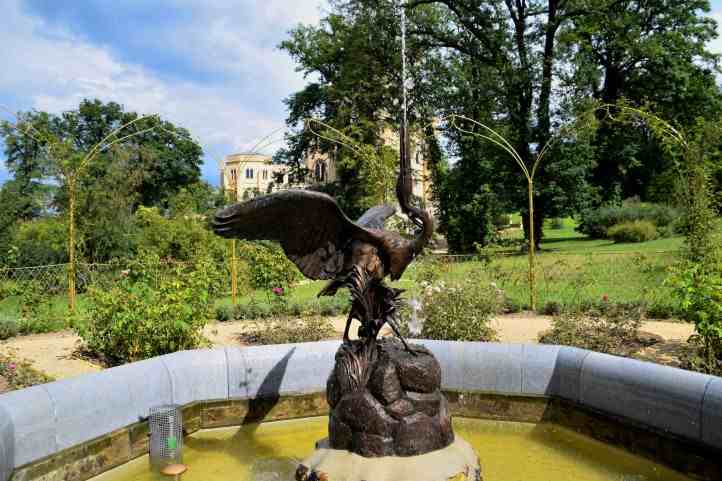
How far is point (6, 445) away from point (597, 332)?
714 cm

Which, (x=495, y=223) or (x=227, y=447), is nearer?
(x=227, y=447)

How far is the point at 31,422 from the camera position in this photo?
4770 mm

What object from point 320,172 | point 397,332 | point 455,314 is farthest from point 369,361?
point 320,172

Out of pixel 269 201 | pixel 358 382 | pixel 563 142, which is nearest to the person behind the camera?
pixel 269 201

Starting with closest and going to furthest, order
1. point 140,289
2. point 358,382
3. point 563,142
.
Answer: point 358,382, point 140,289, point 563,142

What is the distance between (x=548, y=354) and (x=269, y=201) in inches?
141

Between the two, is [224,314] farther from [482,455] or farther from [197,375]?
[482,455]

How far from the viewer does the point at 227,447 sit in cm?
600

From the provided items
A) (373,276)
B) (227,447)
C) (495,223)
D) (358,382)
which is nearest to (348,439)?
(358,382)

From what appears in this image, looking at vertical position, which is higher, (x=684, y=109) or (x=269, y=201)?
(x=684, y=109)

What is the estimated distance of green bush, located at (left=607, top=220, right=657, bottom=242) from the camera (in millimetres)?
24672

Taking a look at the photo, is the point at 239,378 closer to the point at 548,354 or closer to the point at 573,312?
the point at 548,354

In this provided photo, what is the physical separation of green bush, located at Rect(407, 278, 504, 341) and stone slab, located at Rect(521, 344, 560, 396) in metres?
1.88

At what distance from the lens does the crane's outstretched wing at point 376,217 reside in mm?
5699
